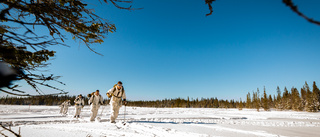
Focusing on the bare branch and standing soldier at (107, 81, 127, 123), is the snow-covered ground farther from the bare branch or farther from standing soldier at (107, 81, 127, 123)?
the bare branch

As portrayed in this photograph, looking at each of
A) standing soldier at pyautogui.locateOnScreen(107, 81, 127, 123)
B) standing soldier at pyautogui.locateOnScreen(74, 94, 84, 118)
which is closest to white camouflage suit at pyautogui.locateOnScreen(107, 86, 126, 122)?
standing soldier at pyautogui.locateOnScreen(107, 81, 127, 123)

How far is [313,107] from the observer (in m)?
38.0

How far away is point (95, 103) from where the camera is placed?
33.4 ft

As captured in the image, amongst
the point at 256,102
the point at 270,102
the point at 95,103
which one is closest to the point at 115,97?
the point at 95,103

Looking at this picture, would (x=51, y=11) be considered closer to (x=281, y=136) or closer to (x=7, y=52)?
(x=7, y=52)

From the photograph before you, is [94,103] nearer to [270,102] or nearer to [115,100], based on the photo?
[115,100]

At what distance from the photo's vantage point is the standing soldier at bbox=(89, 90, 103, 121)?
992 cm

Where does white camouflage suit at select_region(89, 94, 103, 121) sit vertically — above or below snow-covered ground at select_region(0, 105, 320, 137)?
above

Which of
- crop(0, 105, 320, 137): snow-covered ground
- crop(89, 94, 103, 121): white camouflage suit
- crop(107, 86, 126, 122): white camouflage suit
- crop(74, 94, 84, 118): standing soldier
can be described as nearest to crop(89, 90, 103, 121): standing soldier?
crop(89, 94, 103, 121): white camouflage suit

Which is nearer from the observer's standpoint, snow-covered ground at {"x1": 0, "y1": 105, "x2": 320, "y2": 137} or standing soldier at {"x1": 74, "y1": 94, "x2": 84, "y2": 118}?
snow-covered ground at {"x1": 0, "y1": 105, "x2": 320, "y2": 137}

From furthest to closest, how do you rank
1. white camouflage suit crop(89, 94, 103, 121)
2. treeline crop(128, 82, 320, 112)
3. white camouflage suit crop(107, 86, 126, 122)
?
treeline crop(128, 82, 320, 112) < white camouflage suit crop(89, 94, 103, 121) < white camouflage suit crop(107, 86, 126, 122)

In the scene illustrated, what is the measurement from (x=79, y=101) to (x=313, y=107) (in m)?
51.4

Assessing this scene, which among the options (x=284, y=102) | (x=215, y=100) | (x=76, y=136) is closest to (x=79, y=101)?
(x=76, y=136)

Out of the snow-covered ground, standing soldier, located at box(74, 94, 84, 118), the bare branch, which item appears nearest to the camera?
the bare branch
